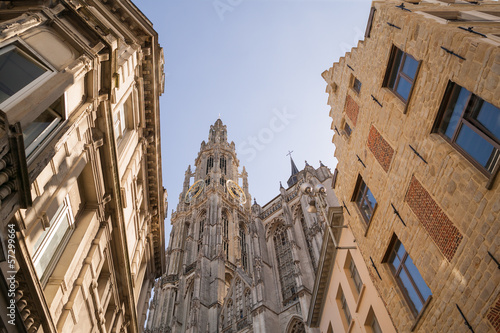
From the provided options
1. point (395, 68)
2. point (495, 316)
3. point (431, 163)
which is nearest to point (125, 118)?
point (395, 68)

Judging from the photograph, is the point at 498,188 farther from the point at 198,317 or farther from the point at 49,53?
the point at 198,317

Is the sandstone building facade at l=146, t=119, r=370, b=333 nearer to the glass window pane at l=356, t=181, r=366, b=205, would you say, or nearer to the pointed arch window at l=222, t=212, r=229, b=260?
the pointed arch window at l=222, t=212, r=229, b=260

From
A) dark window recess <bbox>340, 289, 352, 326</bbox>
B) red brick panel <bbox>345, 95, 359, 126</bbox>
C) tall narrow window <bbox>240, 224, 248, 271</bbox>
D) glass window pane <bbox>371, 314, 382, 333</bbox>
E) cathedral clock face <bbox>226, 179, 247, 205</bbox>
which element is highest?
cathedral clock face <bbox>226, 179, 247, 205</bbox>

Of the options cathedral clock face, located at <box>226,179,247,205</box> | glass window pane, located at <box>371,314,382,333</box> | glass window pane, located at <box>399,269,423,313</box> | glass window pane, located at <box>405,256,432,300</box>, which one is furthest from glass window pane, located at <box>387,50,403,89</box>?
cathedral clock face, located at <box>226,179,247,205</box>

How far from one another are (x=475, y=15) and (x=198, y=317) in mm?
41088

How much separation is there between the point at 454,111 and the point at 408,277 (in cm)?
384

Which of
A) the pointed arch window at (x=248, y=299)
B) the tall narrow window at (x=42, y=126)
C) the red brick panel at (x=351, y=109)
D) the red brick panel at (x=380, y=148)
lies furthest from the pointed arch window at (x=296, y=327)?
the tall narrow window at (x=42, y=126)

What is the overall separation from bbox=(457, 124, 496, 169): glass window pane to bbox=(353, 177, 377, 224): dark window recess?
3639 millimetres

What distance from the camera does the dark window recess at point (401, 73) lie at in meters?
8.40

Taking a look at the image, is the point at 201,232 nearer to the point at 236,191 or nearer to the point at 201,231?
the point at 201,231

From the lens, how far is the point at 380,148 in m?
9.55

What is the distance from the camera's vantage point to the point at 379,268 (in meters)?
9.46

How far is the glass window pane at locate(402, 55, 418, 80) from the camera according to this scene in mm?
8266

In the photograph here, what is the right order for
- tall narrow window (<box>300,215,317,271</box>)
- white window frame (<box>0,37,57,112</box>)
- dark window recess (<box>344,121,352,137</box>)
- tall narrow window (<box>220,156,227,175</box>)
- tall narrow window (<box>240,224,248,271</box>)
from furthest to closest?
tall narrow window (<box>220,156,227,175</box>), tall narrow window (<box>240,224,248,271</box>), tall narrow window (<box>300,215,317,271</box>), dark window recess (<box>344,121,352,137</box>), white window frame (<box>0,37,57,112</box>)
